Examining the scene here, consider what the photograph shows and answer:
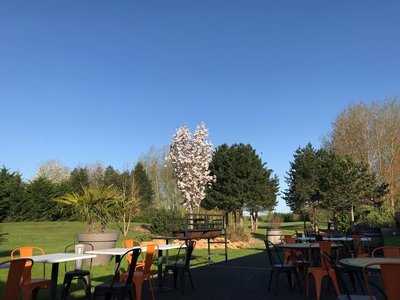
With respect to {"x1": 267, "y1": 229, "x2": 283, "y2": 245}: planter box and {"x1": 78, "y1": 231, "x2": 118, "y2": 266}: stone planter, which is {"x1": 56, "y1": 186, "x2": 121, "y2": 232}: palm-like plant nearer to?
{"x1": 78, "y1": 231, "x2": 118, "y2": 266}: stone planter

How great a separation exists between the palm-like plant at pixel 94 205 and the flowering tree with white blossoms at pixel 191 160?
50.3ft

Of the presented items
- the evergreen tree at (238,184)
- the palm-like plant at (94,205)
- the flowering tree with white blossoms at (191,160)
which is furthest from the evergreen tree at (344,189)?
the palm-like plant at (94,205)

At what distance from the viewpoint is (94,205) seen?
1216 centimetres

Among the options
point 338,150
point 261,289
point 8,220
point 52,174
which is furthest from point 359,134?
point 52,174

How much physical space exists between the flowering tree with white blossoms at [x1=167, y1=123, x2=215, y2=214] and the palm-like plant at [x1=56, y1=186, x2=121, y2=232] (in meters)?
15.3

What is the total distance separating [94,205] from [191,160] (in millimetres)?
16141

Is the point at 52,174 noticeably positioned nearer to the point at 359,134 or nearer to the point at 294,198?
the point at 294,198

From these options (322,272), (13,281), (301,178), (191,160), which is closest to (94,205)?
(322,272)

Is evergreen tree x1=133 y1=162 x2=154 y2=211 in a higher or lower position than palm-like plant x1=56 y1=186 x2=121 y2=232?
higher

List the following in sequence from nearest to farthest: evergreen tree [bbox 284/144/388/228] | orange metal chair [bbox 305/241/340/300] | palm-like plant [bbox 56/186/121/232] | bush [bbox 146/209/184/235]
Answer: orange metal chair [bbox 305/241/340/300] → palm-like plant [bbox 56/186/121/232] → bush [bbox 146/209/184/235] → evergreen tree [bbox 284/144/388/228]

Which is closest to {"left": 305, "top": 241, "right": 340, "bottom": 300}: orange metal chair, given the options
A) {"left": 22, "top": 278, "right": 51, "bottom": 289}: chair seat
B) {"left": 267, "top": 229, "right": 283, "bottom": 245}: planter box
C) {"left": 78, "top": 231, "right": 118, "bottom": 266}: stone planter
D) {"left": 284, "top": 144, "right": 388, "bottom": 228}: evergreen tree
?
{"left": 22, "top": 278, "right": 51, "bottom": 289}: chair seat

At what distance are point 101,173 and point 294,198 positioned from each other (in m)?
29.1

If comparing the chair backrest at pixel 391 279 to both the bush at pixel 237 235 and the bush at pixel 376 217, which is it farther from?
the bush at pixel 376 217

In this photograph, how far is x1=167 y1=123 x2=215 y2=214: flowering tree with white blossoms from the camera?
27938 millimetres
